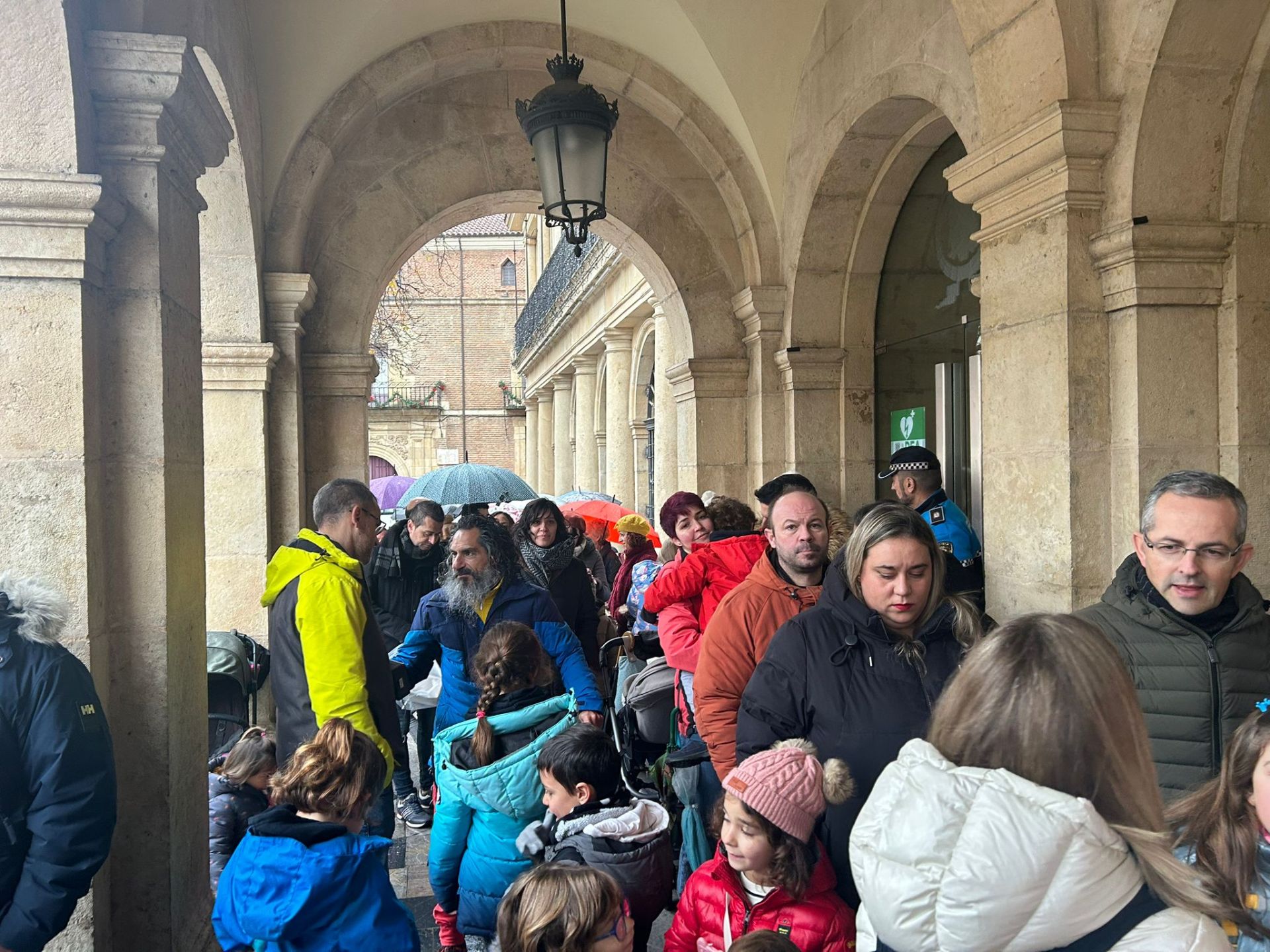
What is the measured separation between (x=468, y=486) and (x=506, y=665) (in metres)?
6.97

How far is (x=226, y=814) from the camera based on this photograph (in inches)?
141

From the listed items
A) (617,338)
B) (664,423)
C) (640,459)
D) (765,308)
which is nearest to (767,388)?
(765,308)

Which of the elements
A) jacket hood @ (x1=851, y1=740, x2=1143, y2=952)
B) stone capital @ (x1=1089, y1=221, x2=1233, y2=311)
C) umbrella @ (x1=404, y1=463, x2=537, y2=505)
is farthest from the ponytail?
umbrella @ (x1=404, y1=463, x2=537, y2=505)

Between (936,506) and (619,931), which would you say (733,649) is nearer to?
(619,931)

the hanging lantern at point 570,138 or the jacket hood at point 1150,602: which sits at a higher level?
the hanging lantern at point 570,138

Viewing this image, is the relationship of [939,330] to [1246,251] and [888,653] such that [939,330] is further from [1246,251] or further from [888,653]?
[888,653]

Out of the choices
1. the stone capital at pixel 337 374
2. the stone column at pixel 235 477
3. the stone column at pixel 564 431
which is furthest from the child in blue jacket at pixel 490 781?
the stone column at pixel 564 431

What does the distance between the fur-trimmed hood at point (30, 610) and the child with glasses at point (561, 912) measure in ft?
3.93

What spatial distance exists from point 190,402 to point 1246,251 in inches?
146

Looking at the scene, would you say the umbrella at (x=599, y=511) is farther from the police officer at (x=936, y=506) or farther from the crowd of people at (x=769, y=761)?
the crowd of people at (x=769, y=761)

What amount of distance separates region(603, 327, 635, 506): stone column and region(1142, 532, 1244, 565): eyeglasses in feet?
43.4

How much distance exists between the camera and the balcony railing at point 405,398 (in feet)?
136

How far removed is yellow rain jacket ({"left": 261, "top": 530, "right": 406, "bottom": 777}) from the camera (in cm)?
317

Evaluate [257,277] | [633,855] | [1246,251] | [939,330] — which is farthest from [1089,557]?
[257,277]
